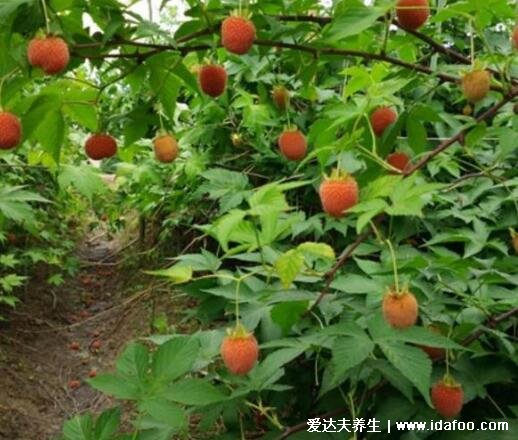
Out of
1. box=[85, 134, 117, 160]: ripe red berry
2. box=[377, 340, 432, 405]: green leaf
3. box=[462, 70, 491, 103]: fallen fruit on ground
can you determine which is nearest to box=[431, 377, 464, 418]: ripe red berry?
box=[377, 340, 432, 405]: green leaf

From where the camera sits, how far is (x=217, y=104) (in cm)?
279

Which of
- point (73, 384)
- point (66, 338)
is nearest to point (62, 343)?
point (66, 338)

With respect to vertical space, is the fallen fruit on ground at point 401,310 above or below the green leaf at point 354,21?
below

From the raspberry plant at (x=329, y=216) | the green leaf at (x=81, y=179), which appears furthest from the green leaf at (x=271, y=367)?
the green leaf at (x=81, y=179)

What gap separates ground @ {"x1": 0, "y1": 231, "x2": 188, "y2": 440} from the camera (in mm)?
2826

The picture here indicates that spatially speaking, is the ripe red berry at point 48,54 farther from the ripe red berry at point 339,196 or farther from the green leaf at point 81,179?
the green leaf at point 81,179

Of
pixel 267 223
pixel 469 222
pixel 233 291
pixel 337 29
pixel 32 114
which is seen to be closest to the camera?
pixel 337 29

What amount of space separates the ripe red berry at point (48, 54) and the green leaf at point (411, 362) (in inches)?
26.6

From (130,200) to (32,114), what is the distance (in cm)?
224

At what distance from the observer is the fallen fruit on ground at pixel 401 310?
934 millimetres

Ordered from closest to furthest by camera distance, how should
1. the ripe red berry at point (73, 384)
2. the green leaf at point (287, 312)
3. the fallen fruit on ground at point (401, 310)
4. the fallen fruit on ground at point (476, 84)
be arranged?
the fallen fruit on ground at point (401, 310)
the fallen fruit on ground at point (476, 84)
the green leaf at point (287, 312)
the ripe red berry at point (73, 384)

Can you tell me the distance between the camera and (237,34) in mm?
1046

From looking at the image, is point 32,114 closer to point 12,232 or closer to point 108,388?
point 108,388

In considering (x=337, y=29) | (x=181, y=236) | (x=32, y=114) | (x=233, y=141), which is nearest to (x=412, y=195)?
(x=337, y=29)
